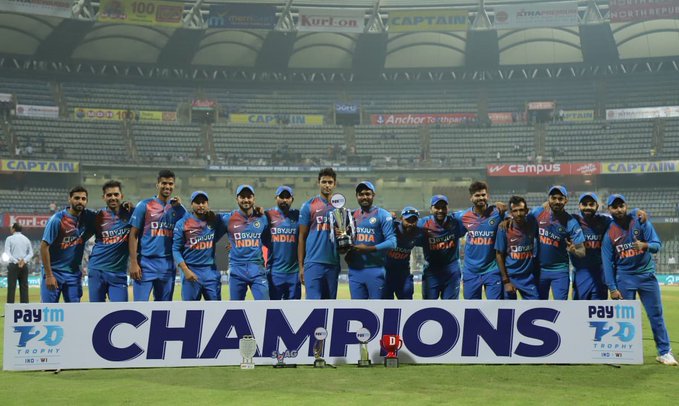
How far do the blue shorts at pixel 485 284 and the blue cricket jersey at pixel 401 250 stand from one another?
906 mm

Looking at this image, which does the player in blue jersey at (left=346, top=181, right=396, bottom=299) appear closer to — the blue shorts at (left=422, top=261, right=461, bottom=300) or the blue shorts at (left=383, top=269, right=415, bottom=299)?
the blue shorts at (left=383, top=269, right=415, bottom=299)

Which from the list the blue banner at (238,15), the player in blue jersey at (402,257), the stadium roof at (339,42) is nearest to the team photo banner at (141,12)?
the stadium roof at (339,42)

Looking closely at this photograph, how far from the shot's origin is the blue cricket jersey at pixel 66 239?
10.8 m

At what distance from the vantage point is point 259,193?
5750 centimetres

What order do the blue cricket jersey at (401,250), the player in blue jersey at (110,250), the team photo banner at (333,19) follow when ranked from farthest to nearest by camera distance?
the team photo banner at (333,19)
the blue cricket jersey at (401,250)
the player in blue jersey at (110,250)

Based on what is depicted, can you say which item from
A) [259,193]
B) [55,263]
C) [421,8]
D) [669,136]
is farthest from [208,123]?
[55,263]

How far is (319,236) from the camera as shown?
437 inches

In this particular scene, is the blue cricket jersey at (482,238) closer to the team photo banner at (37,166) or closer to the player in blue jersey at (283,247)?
the player in blue jersey at (283,247)

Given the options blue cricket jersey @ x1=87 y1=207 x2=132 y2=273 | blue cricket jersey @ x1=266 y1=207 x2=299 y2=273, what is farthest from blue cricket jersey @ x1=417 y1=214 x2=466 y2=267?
blue cricket jersey @ x1=87 y1=207 x2=132 y2=273

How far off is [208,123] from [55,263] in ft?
168

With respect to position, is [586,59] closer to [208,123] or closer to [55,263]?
[208,123]

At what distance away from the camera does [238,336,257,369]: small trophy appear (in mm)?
9609

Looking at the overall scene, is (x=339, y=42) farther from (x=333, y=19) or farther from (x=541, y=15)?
(x=541, y=15)

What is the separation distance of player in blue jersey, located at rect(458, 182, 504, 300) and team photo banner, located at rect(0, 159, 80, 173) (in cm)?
4573
